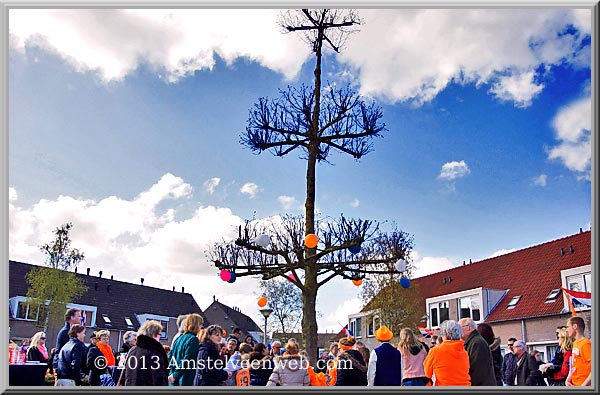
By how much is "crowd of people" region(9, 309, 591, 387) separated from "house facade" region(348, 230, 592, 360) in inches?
500

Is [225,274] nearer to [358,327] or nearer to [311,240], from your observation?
[311,240]

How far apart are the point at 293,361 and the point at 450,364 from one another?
1.67 metres

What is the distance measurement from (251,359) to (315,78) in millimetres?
4045

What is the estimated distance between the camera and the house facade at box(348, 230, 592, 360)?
66.2 ft

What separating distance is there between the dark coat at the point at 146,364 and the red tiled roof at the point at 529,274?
1764cm

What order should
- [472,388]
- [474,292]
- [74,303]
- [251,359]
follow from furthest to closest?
[74,303], [474,292], [251,359], [472,388]

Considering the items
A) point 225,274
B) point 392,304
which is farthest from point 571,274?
point 225,274

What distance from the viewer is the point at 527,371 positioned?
7.89m

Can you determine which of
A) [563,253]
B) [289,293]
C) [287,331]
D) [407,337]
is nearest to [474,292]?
[563,253]

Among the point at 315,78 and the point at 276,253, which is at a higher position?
the point at 315,78

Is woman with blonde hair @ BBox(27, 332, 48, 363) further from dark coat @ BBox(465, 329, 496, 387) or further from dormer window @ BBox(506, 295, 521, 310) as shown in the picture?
dormer window @ BBox(506, 295, 521, 310)

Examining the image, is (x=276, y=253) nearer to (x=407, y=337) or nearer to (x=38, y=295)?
(x=407, y=337)

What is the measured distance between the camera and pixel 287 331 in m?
22.8

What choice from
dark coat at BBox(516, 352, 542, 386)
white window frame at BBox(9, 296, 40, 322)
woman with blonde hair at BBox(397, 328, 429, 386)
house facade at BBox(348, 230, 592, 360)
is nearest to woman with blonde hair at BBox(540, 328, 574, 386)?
dark coat at BBox(516, 352, 542, 386)
